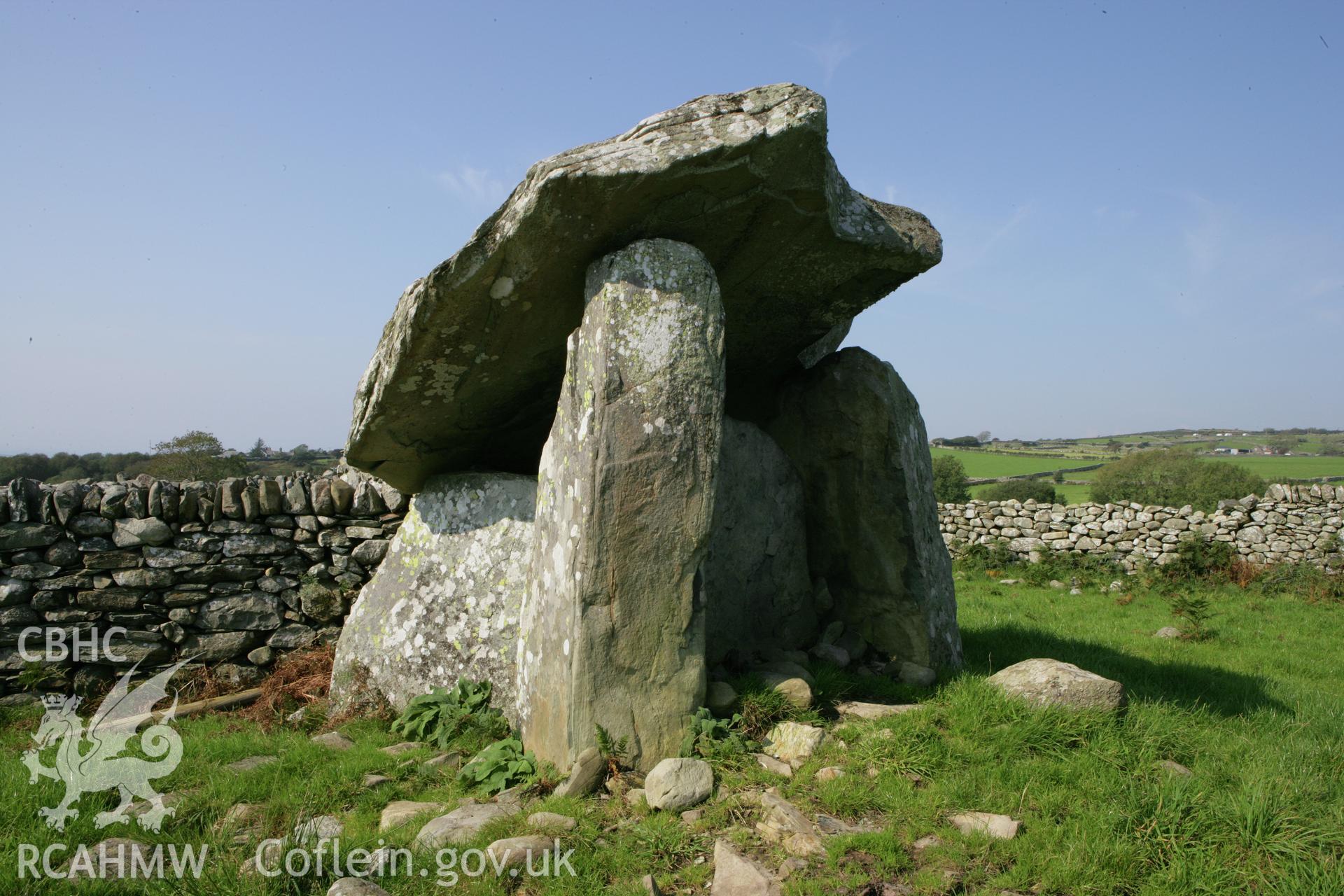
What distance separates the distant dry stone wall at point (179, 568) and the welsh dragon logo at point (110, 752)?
0.46 m

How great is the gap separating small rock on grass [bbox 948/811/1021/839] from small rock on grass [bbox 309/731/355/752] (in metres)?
3.83

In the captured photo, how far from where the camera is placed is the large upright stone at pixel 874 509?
6500mm

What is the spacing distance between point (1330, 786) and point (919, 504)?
317 cm

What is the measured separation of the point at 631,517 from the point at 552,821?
166 centimetres

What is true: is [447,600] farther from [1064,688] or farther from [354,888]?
[1064,688]

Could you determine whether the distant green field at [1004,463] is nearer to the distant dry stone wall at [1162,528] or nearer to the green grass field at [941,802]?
the distant dry stone wall at [1162,528]

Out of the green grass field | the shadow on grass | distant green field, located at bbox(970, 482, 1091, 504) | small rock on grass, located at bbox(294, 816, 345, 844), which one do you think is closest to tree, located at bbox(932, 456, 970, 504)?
distant green field, located at bbox(970, 482, 1091, 504)

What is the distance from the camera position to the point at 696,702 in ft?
15.5

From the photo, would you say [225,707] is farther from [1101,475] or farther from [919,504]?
[1101,475]

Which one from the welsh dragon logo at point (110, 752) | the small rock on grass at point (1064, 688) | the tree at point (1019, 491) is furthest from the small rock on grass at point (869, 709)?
the tree at point (1019, 491)

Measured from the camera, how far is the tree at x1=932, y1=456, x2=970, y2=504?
25.0m

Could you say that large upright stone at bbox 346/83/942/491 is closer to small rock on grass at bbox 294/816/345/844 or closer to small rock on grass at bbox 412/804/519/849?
small rock on grass at bbox 294/816/345/844

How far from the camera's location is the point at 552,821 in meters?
3.99

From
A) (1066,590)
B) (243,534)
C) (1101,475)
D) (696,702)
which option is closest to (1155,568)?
(1066,590)
